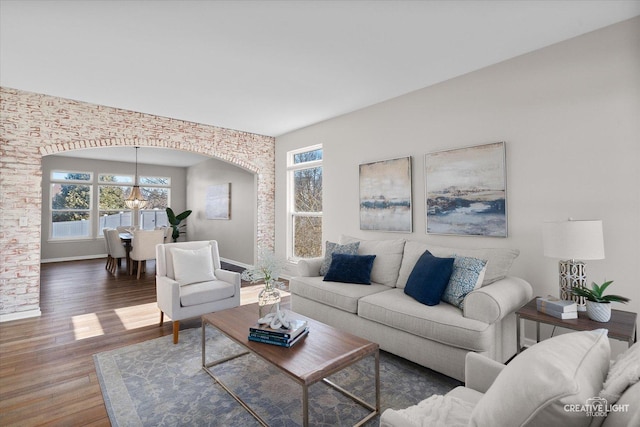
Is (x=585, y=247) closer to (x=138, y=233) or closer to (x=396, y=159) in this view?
(x=396, y=159)

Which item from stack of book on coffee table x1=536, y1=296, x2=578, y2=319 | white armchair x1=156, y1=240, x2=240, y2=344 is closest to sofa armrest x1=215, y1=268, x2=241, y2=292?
white armchair x1=156, y1=240, x2=240, y2=344

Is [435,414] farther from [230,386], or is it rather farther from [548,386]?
[230,386]

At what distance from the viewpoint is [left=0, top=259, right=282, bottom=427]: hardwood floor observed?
210 cm

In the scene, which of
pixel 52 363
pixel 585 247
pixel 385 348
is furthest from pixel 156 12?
pixel 585 247

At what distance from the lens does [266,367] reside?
262 centimetres

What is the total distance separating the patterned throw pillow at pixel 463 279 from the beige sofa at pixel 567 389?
1483 mm

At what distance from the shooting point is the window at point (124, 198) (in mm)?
8586

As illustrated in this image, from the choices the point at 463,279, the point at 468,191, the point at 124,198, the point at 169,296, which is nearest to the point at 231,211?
the point at 124,198

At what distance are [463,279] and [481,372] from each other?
125cm

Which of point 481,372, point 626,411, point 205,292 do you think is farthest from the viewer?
point 205,292

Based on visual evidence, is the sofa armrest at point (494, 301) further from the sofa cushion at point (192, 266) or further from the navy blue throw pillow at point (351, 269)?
the sofa cushion at point (192, 266)

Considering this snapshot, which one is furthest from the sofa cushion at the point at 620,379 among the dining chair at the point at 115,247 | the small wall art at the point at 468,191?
the dining chair at the point at 115,247

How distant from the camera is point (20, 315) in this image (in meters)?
3.77

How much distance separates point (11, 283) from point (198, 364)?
2908 mm
